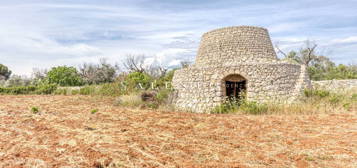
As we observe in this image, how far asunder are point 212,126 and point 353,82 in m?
12.3

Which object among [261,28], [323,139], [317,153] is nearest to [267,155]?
[317,153]

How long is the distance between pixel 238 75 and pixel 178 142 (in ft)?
23.2

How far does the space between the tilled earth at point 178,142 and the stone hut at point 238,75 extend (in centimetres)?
334

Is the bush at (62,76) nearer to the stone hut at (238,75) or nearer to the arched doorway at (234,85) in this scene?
the stone hut at (238,75)

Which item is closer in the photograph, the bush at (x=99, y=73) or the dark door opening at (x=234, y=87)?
the dark door opening at (x=234, y=87)

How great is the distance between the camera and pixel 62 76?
84.3 feet

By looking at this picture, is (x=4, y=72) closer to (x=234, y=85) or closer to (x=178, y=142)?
(x=234, y=85)

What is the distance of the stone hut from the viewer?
32.4 ft

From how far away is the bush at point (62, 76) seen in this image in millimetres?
25445

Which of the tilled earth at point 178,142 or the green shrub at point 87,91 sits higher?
the green shrub at point 87,91

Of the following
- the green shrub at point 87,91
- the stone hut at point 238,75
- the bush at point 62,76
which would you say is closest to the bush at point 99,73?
the bush at point 62,76

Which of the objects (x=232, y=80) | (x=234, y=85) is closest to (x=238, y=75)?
(x=232, y=80)

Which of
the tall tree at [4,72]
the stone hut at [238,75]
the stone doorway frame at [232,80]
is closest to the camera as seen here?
the stone hut at [238,75]

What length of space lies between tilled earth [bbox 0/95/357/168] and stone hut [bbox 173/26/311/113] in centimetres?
334
